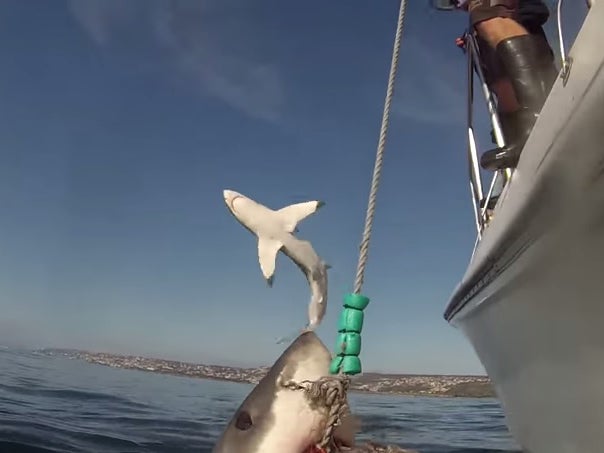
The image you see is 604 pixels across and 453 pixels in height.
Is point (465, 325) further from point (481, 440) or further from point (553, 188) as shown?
point (481, 440)

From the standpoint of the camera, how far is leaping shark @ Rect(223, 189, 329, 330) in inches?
89.4

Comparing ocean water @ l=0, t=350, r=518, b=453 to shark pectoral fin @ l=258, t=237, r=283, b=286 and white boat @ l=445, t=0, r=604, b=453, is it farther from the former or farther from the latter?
shark pectoral fin @ l=258, t=237, r=283, b=286

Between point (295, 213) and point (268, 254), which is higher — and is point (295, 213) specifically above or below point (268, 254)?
above

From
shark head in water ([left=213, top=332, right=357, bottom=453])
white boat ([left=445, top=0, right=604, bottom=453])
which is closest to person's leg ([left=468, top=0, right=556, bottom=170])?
white boat ([left=445, top=0, right=604, bottom=453])

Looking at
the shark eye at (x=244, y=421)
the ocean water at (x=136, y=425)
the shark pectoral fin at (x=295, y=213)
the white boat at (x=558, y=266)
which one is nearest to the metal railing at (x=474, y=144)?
the white boat at (x=558, y=266)

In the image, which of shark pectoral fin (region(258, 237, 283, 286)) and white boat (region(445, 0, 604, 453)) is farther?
shark pectoral fin (region(258, 237, 283, 286))

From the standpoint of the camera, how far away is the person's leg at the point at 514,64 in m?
2.78

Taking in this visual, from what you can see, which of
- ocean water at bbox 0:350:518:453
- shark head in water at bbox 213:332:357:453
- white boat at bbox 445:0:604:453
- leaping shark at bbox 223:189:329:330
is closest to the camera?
white boat at bbox 445:0:604:453

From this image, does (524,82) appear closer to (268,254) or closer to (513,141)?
(513,141)

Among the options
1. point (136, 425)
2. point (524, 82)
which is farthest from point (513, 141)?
point (136, 425)

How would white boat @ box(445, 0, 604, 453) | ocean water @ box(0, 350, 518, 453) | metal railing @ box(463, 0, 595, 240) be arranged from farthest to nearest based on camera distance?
ocean water @ box(0, 350, 518, 453) → metal railing @ box(463, 0, 595, 240) → white boat @ box(445, 0, 604, 453)

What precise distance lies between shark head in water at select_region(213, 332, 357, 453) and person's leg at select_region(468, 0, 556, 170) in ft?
4.34

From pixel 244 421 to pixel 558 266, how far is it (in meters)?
1.15

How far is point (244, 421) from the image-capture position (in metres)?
2.19
